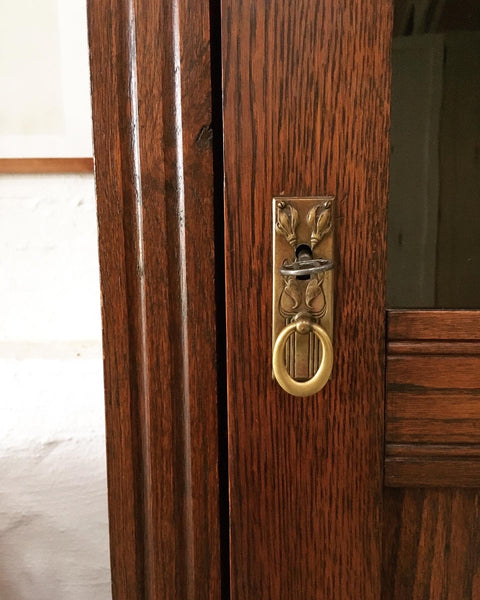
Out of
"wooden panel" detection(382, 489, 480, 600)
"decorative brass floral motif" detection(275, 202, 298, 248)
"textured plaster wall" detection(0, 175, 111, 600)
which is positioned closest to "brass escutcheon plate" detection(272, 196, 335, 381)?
"decorative brass floral motif" detection(275, 202, 298, 248)

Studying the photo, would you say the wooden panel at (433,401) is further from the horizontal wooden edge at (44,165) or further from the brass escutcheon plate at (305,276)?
the horizontal wooden edge at (44,165)

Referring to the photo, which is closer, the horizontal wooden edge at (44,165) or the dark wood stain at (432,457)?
the dark wood stain at (432,457)

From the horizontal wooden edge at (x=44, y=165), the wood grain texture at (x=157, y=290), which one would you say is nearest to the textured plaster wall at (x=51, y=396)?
the horizontal wooden edge at (x=44, y=165)

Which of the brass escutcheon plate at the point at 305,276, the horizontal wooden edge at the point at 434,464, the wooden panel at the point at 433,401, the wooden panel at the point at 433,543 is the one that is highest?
the brass escutcheon plate at the point at 305,276

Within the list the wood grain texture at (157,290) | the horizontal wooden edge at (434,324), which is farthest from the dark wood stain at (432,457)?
the wood grain texture at (157,290)

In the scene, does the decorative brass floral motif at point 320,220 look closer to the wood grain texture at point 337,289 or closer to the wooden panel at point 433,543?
the wood grain texture at point 337,289

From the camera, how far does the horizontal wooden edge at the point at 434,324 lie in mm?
345

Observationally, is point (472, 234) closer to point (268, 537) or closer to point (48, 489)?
point (268, 537)

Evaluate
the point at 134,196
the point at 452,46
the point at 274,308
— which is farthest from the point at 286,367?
the point at 452,46

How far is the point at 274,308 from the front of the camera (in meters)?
0.34

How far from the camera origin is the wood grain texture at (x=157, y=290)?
33cm

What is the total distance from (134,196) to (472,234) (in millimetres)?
245

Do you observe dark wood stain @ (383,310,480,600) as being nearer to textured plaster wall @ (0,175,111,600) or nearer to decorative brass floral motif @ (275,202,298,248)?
decorative brass floral motif @ (275,202,298,248)

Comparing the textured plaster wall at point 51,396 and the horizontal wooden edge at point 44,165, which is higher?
the horizontal wooden edge at point 44,165
